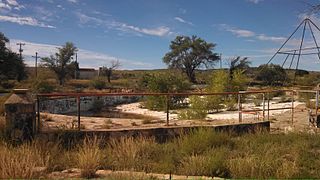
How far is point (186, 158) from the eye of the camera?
28.1ft

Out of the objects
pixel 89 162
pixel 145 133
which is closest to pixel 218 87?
pixel 145 133

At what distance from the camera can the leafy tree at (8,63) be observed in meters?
55.3

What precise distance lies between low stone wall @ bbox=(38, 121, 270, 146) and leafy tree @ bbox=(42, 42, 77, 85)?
56553mm

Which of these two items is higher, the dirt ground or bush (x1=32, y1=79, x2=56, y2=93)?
bush (x1=32, y1=79, x2=56, y2=93)

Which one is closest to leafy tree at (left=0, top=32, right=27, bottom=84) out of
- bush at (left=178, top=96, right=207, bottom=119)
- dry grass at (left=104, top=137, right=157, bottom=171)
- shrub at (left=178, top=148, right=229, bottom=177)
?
bush at (left=178, top=96, right=207, bottom=119)

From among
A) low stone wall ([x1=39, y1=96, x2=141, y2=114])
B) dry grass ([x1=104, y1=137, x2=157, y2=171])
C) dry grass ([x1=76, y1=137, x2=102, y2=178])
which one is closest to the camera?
dry grass ([x1=76, y1=137, x2=102, y2=178])

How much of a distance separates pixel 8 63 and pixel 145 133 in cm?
4968

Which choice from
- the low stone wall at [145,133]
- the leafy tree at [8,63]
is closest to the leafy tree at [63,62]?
the leafy tree at [8,63]

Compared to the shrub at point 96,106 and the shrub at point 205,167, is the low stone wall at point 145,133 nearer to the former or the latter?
the shrub at point 205,167

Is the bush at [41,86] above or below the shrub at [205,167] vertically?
above

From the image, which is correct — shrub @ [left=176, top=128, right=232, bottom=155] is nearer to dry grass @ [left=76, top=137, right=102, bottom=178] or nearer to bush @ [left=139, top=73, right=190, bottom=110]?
dry grass @ [left=76, top=137, right=102, bottom=178]

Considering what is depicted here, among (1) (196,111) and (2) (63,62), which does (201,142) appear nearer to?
(1) (196,111)

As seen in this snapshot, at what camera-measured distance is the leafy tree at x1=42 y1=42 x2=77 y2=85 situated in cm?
6931

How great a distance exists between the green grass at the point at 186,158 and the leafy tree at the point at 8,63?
4792cm
